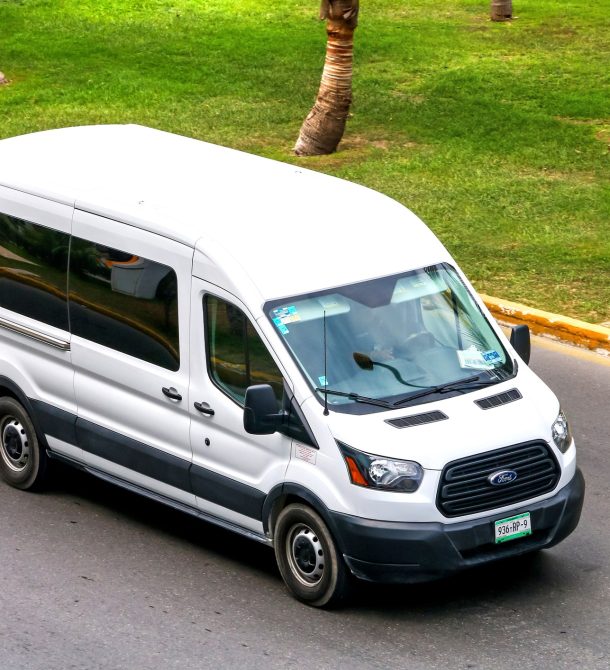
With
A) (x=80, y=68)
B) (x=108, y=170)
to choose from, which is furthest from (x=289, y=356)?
(x=80, y=68)

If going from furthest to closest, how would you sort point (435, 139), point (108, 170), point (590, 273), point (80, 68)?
point (80, 68)
point (435, 139)
point (590, 273)
point (108, 170)

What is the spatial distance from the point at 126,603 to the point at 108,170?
118 inches

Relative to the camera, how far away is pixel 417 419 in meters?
7.90

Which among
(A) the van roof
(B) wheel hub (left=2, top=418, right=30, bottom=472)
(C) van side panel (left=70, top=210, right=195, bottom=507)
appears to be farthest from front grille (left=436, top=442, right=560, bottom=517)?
(B) wheel hub (left=2, top=418, right=30, bottom=472)

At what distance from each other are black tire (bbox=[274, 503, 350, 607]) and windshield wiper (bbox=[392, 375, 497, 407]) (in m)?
0.82

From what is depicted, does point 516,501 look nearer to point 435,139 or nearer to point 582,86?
point 435,139

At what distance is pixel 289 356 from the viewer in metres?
8.15

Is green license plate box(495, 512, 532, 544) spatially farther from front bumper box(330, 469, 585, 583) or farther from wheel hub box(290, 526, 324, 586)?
wheel hub box(290, 526, 324, 586)

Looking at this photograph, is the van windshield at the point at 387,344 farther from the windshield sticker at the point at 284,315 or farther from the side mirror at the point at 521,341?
the side mirror at the point at 521,341

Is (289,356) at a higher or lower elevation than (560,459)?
higher

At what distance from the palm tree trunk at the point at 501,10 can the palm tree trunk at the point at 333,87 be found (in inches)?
339

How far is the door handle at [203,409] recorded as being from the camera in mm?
8469

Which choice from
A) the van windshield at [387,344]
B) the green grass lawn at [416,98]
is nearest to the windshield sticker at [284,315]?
the van windshield at [387,344]

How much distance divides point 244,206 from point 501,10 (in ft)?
64.0
